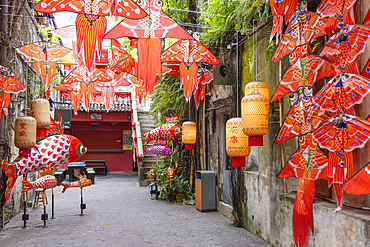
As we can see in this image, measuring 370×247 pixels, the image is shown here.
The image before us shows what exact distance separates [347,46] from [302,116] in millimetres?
896

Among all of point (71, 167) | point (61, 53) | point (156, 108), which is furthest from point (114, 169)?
point (61, 53)

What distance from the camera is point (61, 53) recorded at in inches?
234

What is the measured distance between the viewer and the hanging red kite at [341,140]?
2625 mm

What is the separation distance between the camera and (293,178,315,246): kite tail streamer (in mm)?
3361

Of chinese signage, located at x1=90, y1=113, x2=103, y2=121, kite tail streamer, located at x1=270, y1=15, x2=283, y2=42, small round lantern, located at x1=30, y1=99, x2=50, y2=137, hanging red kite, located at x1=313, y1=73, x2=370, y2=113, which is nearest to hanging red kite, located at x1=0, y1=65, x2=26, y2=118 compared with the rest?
small round lantern, located at x1=30, y1=99, x2=50, y2=137

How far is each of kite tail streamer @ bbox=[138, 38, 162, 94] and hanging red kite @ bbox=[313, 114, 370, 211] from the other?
6.47 feet

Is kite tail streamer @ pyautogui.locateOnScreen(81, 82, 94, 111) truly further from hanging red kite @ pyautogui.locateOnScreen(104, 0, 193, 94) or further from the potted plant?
hanging red kite @ pyautogui.locateOnScreen(104, 0, 193, 94)

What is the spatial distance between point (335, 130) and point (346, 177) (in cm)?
45

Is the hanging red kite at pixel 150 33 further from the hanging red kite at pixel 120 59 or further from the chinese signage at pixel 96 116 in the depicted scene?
the chinese signage at pixel 96 116

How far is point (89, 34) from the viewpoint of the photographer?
318 cm

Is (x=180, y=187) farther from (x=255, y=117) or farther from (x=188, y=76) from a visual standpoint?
(x=255, y=117)

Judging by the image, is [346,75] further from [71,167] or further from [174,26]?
[71,167]

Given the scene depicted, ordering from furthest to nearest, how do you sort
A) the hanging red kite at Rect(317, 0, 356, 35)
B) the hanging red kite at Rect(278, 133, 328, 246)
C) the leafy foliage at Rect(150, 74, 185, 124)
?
the leafy foliage at Rect(150, 74, 185, 124)
the hanging red kite at Rect(278, 133, 328, 246)
the hanging red kite at Rect(317, 0, 356, 35)

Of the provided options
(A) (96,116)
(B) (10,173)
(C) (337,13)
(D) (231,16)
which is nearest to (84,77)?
(B) (10,173)
